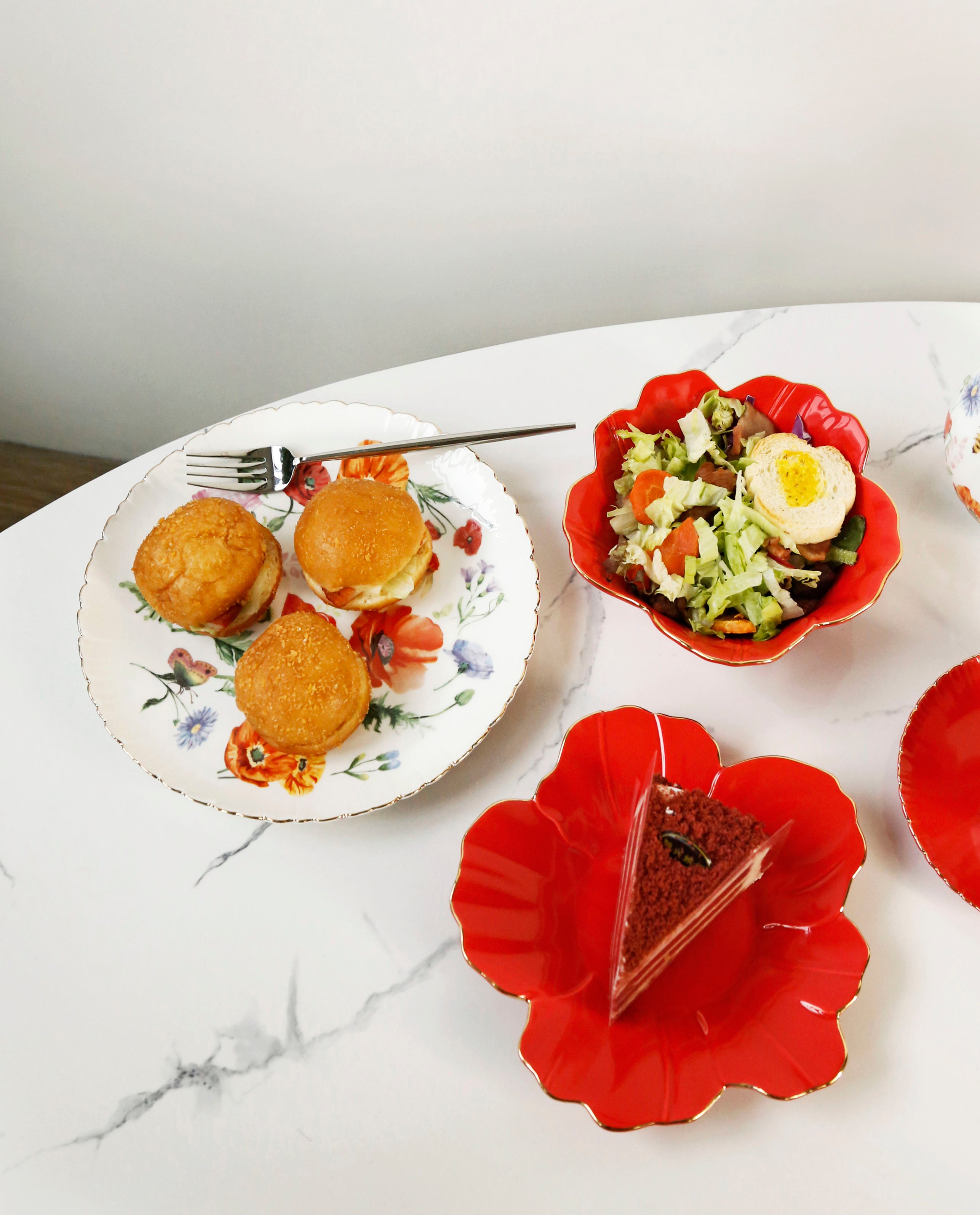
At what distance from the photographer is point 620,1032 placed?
2.82 feet

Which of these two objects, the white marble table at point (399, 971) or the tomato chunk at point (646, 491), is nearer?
the white marble table at point (399, 971)

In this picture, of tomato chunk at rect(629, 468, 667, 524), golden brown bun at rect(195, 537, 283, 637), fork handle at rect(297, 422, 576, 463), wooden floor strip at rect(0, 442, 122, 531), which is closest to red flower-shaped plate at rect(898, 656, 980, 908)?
tomato chunk at rect(629, 468, 667, 524)

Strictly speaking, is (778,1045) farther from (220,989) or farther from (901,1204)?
(220,989)

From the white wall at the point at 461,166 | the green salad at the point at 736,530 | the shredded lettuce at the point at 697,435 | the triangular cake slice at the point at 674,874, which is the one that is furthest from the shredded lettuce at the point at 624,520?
the white wall at the point at 461,166

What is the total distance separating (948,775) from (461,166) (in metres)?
1.25

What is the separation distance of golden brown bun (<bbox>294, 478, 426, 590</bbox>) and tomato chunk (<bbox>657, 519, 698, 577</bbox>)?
353 mm

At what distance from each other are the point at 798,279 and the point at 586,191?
47 cm

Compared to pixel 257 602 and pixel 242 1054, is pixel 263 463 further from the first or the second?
Result: pixel 242 1054

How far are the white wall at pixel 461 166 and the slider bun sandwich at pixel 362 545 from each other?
679 mm

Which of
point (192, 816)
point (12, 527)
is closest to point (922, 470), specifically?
→ point (192, 816)

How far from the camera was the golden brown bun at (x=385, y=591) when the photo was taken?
1.18 m

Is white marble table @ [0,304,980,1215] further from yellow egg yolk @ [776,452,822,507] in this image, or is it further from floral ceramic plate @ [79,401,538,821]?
yellow egg yolk @ [776,452,822,507]

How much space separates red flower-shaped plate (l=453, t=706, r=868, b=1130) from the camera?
2.69ft

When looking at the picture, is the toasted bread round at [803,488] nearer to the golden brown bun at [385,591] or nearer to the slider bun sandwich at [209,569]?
the golden brown bun at [385,591]
